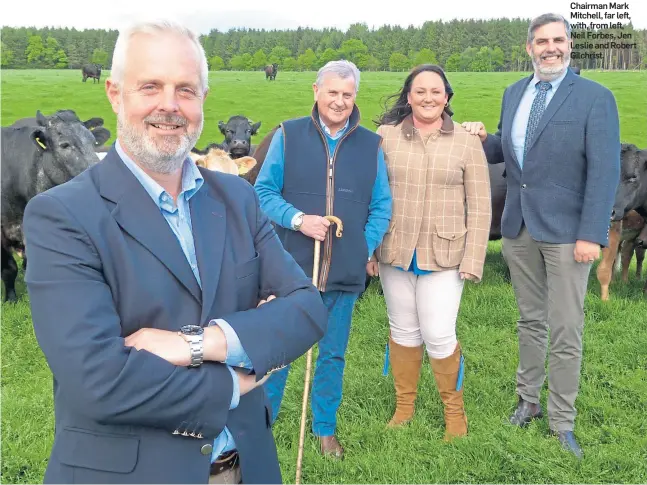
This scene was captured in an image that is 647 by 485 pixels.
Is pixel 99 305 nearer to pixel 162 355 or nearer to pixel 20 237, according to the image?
pixel 162 355

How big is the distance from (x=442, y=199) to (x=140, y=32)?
8.73 feet

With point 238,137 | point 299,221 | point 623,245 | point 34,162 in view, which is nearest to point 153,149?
point 299,221

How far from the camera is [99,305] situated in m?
1.56

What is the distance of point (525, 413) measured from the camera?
14.7 ft

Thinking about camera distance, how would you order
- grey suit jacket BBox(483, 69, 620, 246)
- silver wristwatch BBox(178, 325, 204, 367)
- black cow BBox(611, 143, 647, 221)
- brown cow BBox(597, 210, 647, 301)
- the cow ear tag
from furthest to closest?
brown cow BBox(597, 210, 647, 301), black cow BBox(611, 143, 647, 221), the cow ear tag, grey suit jacket BBox(483, 69, 620, 246), silver wristwatch BBox(178, 325, 204, 367)

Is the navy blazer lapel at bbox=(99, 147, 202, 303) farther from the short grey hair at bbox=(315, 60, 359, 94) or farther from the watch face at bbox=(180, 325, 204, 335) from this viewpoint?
the short grey hair at bbox=(315, 60, 359, 94)

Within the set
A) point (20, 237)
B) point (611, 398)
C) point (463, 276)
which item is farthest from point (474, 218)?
point (20, 237)

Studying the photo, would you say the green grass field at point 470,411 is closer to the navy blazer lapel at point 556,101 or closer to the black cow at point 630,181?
the black cow at point 630,181

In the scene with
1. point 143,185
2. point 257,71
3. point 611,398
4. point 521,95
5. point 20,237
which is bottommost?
point 611,398

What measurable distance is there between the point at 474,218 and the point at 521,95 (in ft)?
3.15

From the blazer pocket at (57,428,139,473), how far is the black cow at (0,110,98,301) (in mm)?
5931

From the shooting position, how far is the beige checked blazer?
158 inches

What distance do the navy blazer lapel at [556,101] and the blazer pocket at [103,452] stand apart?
330 centimetres

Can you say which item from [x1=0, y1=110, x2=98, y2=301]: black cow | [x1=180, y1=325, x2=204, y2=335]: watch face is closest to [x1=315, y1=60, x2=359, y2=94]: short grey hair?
[x1=180, y1=325, x2=204, y2=335]: watch face
